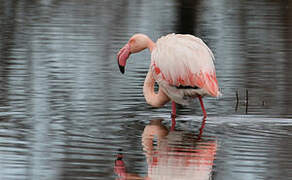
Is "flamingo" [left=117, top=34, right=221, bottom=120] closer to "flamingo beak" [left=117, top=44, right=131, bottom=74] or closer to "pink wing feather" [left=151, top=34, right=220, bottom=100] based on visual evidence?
"pink wing feather" [left=151, top=34, right=220, bottom=100]

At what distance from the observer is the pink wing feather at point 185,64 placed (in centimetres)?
1063

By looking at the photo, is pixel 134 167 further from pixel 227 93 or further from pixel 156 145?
pixel 227 93

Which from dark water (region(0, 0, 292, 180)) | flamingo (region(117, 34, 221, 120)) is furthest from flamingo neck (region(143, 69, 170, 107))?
dark water (region(0, 0, 292, 180))

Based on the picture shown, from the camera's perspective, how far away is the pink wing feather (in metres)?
10.6

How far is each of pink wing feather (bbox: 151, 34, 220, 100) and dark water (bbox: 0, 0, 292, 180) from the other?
1.56 ft

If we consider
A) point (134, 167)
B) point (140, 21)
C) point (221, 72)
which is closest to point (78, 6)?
point (140, 21)

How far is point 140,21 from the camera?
74.1ft

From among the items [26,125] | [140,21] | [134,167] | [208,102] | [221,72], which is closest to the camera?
[134,167]

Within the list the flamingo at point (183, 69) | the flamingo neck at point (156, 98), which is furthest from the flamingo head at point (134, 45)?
the flamingo neck at point (156, 98)

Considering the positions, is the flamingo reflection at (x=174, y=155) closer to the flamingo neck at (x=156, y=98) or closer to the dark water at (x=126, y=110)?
the dark water at (x=126, y=110)

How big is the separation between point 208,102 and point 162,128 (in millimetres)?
2005

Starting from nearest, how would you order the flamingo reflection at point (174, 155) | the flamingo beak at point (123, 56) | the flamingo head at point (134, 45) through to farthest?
the flamingo reflection at point (174, 155), the flamingo head at point (134, 45), the flamingo beak at point (123, 56)

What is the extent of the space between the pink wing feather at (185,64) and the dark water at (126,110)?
48 centimetres

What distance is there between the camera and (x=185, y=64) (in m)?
10.7
